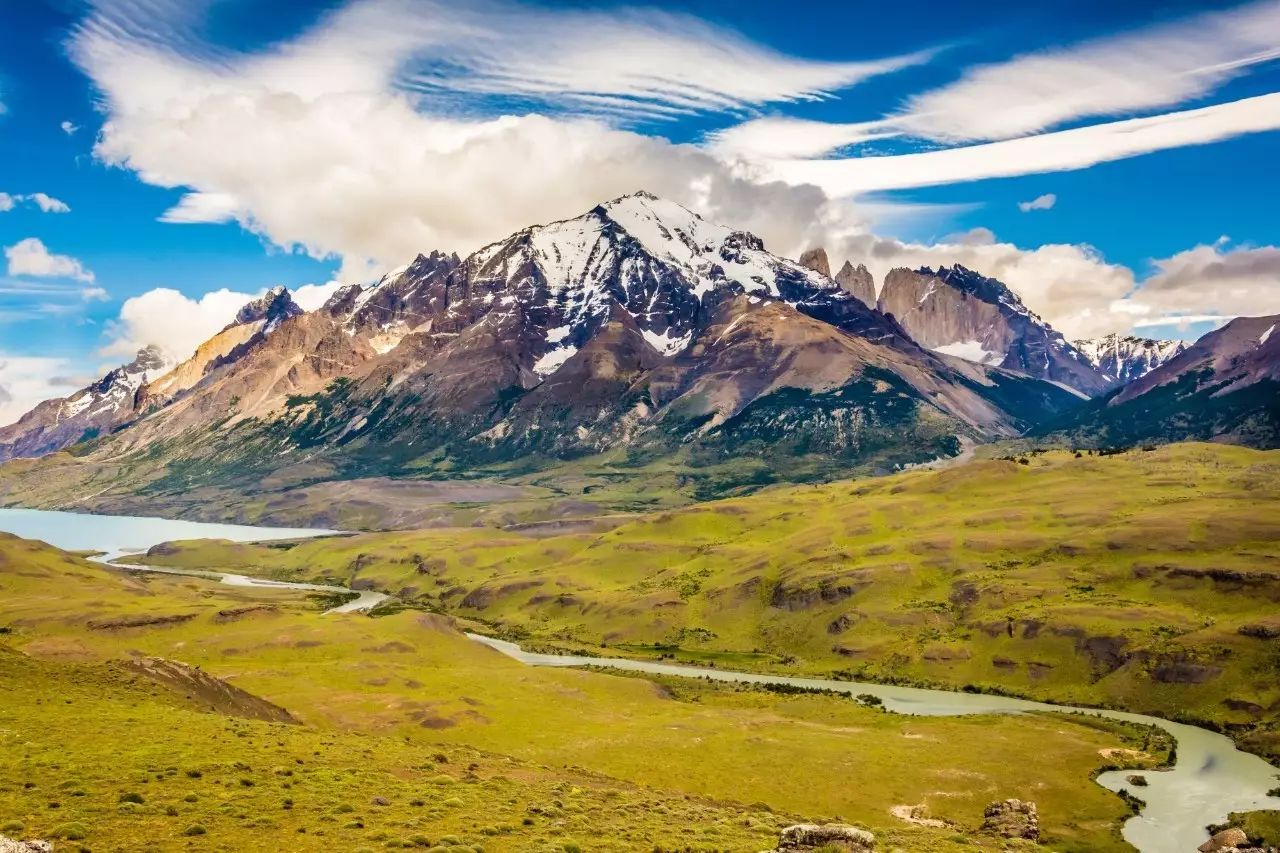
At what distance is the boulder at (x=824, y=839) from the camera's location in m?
49.1

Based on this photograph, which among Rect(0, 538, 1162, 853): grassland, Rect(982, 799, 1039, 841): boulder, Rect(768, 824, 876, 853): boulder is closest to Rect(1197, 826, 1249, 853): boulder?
Rect(0, 538, 1162, 853): grassland

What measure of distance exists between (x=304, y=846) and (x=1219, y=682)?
574 feet

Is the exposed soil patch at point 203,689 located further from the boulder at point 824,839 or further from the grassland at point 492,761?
the boulder at point 824,839

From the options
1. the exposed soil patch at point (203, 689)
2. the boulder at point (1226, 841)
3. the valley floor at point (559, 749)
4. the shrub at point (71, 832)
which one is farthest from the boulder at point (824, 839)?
the exposed soil patch at point (203, 689)

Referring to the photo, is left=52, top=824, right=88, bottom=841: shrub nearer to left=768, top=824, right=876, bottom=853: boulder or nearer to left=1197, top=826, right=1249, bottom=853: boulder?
left=768, top=824, right=876, bottom=853: boulder

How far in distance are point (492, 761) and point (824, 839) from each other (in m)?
47.5

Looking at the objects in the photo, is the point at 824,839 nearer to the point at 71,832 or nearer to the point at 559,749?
the point at 71,832

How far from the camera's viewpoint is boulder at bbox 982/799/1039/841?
9065 cm

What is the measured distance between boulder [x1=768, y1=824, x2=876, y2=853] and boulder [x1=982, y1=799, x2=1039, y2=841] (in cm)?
4617

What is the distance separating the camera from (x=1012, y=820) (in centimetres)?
9344

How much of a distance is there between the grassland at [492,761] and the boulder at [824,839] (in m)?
7.58

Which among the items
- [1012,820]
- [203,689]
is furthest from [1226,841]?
[203,689]

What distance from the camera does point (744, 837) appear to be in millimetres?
59688

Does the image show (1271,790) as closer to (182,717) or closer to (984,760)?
(984,760)
